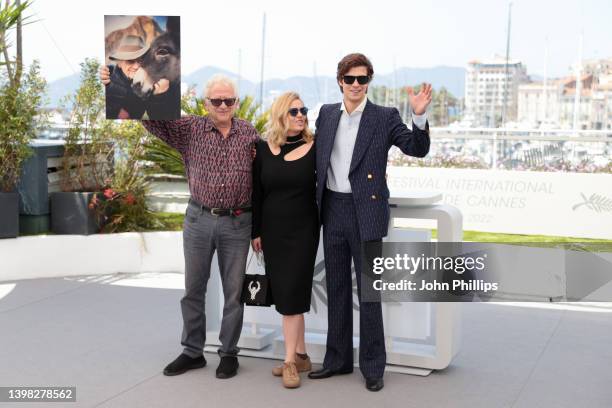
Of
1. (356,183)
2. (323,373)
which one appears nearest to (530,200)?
(323,373)

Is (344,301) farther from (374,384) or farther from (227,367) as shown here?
(227,367)

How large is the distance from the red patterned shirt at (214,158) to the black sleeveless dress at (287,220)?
7 cm

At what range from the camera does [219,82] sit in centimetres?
453

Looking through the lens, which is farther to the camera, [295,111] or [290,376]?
[290,376]

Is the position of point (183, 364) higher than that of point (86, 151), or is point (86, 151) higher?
point (86, 151)

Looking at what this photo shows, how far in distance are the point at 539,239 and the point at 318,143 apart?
6782 mm

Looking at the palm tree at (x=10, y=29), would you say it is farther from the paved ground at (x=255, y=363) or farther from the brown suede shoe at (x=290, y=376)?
the brown suede shoe at (x=290, y=376)

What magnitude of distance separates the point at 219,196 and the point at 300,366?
1.08 meters

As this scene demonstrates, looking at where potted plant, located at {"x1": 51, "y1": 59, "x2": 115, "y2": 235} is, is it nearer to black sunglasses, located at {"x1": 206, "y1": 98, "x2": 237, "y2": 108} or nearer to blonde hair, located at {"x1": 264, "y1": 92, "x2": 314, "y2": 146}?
black sunglasses, located at {"x1": 206, "y1": 98, "x2": 237, "y2": 108}

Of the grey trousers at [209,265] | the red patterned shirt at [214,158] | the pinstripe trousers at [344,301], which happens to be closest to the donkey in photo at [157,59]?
the red patterned shirt at [214,158]

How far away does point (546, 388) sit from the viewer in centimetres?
453

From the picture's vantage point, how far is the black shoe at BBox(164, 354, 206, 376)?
4733 mm

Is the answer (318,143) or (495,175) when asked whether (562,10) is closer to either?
(495,175)

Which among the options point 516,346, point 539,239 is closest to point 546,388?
point 516,346
